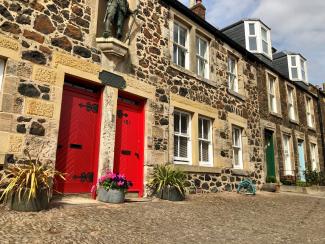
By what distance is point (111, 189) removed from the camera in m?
6.31

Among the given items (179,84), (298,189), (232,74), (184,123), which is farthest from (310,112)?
(179,84)

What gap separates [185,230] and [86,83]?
4.19 meters

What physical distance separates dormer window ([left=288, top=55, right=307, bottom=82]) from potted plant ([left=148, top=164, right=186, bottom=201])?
14.3 meters

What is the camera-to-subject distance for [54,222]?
14.3ft

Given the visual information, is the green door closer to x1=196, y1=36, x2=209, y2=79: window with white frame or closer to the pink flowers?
x1=196, y1=36, x2=209, y2=79: window with white frame

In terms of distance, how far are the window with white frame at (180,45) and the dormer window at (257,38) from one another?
21.5 ft

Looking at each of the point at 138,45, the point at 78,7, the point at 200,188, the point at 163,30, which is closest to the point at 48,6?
the point at 78,7

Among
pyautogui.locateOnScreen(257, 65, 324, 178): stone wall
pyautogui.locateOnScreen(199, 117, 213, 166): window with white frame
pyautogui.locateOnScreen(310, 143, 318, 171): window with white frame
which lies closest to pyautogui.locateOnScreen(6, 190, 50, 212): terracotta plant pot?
pyautogui.locateOnScreen(199, 117, 213, 166): window with white frame

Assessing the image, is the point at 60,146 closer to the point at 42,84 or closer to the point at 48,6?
the point at 42,84

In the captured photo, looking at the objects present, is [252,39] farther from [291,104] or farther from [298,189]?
[298,189]

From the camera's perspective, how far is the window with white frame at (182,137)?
9039 millimetres

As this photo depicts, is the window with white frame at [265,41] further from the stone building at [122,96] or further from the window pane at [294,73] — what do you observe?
the stone building at [122,96]

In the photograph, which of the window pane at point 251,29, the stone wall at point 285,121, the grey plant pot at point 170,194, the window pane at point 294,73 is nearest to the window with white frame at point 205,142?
the grey plant pot at point 170,194

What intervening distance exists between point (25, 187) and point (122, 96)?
12.2 feet
